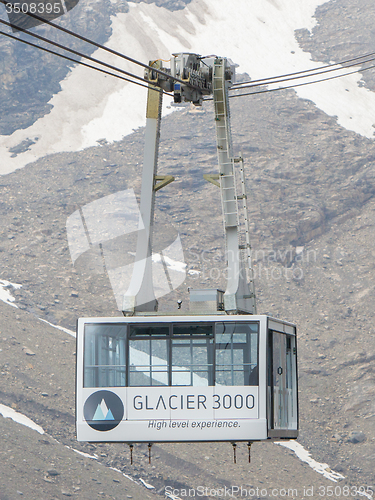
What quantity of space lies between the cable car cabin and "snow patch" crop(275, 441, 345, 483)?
25257mm

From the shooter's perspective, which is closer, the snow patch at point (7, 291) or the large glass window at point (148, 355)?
the large glass window at point (148, 355)

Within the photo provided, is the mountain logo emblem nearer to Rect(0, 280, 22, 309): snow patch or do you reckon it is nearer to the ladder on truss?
the ladder on truss

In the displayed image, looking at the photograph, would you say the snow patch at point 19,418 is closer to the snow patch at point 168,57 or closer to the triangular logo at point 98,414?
the triangular logo at point 98,414

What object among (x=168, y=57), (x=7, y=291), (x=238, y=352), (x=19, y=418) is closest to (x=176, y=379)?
(x=238, y=352)

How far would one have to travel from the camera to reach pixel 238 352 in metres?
11.2

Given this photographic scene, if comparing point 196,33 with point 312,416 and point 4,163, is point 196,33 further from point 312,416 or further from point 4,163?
point 312,416

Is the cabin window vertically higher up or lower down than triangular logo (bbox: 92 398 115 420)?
higher up

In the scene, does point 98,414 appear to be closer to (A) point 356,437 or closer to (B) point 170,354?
(B) point 170,354

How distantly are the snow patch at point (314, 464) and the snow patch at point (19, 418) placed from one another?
13.2 meters

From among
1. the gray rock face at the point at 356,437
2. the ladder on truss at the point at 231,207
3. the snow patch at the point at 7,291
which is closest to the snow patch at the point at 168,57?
the snow patch at the point at 7,291

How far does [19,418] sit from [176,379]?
80.6 ft

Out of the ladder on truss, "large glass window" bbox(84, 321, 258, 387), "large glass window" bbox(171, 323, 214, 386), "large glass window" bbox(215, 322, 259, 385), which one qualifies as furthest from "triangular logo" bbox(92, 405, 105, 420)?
the ladder on truss

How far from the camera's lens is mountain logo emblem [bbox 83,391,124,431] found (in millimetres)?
11031

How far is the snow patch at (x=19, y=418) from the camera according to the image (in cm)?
3303
